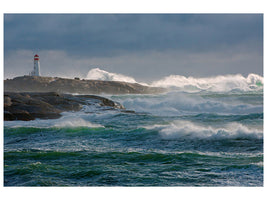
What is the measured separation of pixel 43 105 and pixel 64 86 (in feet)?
104

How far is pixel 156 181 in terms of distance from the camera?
4.61 metres

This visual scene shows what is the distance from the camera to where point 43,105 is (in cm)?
1362

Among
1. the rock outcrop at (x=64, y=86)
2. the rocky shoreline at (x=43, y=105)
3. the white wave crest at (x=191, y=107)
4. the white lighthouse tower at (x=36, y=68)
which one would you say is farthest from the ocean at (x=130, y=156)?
the white lighthouse tower at (x=36, y=68)

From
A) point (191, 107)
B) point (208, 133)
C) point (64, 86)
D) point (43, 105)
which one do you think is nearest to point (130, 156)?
point (208, 133)

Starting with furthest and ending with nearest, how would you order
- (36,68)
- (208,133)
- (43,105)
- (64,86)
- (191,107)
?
(36,68) → (64,86) → (191,107) → (43,105) → (208,133)

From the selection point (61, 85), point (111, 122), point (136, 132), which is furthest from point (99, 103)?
point (61, 85)

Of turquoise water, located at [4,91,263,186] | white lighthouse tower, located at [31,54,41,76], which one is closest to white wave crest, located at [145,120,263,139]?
turquoise water, located at [4,91,263,186]

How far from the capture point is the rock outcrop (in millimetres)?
43031

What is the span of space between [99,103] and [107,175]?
39.8 feet

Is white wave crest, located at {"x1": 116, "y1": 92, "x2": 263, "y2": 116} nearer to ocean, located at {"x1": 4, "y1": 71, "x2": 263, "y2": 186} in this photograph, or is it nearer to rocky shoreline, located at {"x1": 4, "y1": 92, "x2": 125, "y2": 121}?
rocky shoreline, located at {"x1": 4, "y1": 92, "x2": 125, "y2": 121}

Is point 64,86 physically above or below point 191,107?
above

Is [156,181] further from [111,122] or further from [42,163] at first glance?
[111,122]

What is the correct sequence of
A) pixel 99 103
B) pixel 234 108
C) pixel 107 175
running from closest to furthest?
pixel 107 175
pixel 99 103
pixel 234 108

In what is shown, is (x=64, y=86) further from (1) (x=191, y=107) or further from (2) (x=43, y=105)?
(2) (x=43, y=105)
